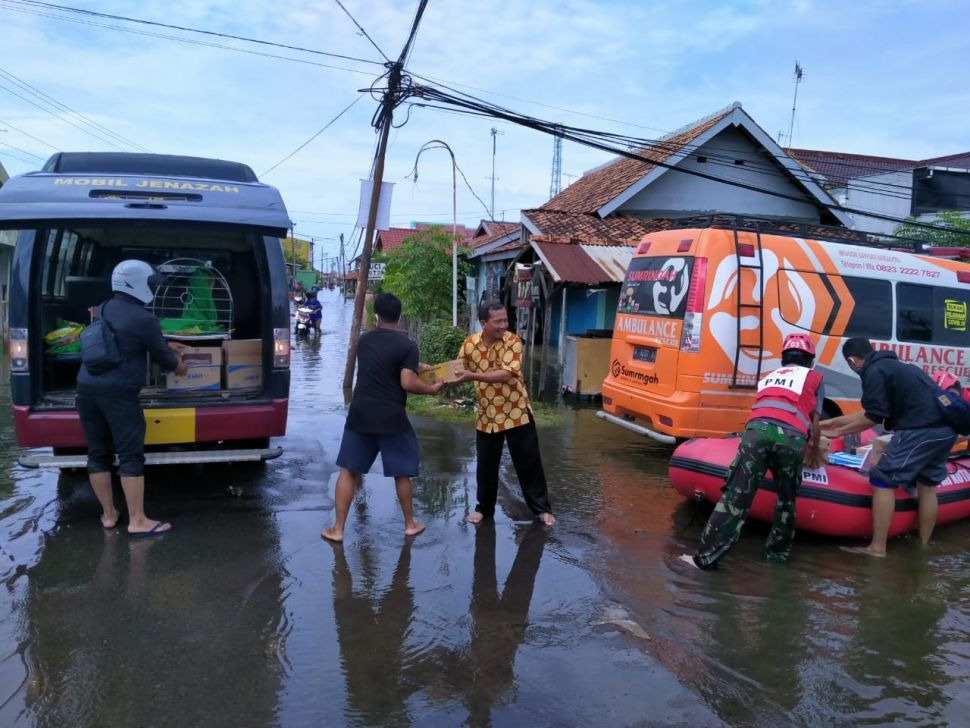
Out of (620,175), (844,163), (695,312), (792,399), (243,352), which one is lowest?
(792,399)

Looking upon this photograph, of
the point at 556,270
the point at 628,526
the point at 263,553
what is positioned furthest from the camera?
the point at 556,270

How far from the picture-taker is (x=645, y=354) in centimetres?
732

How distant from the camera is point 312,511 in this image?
5609 millimetres

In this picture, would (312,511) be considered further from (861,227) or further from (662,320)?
(861,227)

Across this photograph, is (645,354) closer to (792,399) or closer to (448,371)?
(792,399)

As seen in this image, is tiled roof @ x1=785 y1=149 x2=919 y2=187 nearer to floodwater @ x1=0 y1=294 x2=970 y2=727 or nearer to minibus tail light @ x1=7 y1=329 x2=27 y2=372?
floodwater @ x1=0 y1=294 x2=970 y2=727

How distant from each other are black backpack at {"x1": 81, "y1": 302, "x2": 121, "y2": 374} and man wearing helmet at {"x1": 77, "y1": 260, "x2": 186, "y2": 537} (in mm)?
31

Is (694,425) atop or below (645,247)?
below

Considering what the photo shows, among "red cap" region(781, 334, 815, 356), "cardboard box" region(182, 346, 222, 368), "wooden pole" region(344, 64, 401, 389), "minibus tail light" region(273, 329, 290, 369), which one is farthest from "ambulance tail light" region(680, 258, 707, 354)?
"wooden pole" region(344, 64, 401, 389)

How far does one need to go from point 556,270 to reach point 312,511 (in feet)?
22.3

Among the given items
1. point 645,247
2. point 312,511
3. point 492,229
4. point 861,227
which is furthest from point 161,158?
point 861,227

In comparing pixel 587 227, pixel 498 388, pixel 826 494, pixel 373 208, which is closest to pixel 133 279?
pixel 498 388

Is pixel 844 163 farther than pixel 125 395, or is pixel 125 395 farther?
pixel 844 163

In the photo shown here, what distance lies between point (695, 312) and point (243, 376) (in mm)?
4076
